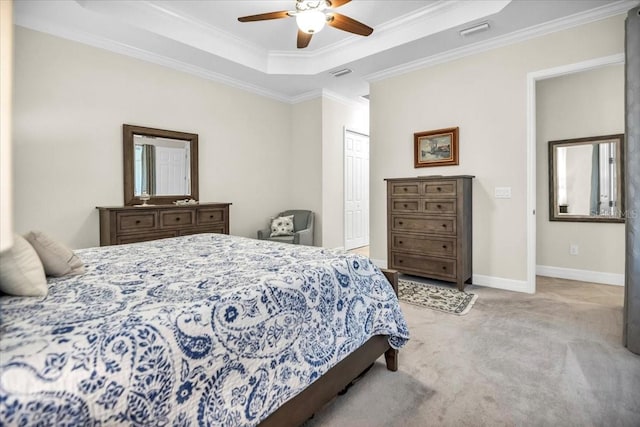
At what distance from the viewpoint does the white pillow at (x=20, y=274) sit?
1212 millimetres

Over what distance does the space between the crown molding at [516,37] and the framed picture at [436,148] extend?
2.95 ft

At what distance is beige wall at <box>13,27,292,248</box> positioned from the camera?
317cm

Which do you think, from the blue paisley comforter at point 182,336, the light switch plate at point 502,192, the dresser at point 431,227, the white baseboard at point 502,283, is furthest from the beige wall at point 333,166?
the blue paisley comforter at point 182,336

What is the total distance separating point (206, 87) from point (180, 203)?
174 centimetres

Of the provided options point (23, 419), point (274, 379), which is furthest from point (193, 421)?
point (23, 419)

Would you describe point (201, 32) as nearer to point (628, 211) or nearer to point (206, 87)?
point (206, 87)

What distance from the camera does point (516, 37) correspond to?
3609mm

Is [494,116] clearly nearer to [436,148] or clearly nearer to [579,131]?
[436,148]

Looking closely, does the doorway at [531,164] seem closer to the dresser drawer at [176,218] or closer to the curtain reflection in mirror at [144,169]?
the dresser drawer at [176,218]

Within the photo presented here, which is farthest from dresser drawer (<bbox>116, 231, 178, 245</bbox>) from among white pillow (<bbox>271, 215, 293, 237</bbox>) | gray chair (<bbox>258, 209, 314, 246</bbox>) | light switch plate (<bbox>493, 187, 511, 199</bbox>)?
light switch plate (<bbox>493, 187, 511, 199</bbox>)

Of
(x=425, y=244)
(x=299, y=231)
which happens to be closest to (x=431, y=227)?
(x=425, y=244)

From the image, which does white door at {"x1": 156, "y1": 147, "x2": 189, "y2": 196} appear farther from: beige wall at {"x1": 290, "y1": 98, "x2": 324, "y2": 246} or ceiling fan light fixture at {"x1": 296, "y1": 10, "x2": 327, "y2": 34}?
ceiling fan light fixture at {"x1": 296, "y1": 10, "x2": 327, "y2": 34}

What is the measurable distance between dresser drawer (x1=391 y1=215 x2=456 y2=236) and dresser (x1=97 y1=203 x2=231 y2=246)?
7.47 ft

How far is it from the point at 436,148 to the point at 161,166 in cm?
355
